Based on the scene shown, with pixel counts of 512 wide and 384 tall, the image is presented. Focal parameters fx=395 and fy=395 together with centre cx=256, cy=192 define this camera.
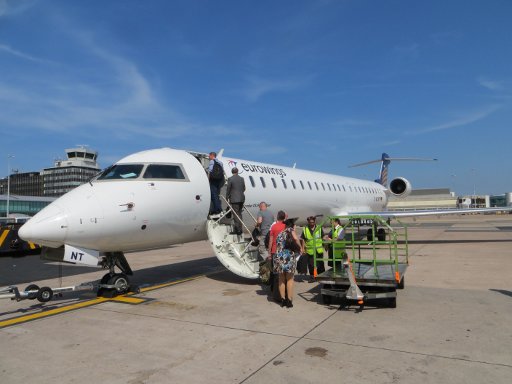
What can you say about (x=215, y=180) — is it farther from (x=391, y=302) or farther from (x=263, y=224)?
A: (x=391, y=302)

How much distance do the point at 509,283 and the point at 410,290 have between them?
2.43m

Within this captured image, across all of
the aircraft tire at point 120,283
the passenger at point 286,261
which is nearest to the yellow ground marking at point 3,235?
the aircraft tire at point 120,283

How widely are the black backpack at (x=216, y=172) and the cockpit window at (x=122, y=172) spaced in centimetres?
181

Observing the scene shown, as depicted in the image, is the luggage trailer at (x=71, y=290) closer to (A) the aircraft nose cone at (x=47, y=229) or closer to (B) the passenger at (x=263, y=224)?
(A) the aircraft nose cone at (x=47, y=229)

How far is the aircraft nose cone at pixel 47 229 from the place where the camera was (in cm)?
637

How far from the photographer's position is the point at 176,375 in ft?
13.4

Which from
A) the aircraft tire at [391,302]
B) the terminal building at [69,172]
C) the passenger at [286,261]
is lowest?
the aircraft tire at [391,302]

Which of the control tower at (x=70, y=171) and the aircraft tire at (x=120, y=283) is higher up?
the control tower at (x=70, y=171)

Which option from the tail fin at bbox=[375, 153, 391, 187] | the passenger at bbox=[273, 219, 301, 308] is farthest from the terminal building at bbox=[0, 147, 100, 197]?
the passenger at bbox=[273, 219, 301, 308]

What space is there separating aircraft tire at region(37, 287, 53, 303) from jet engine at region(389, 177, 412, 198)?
23.3 meters

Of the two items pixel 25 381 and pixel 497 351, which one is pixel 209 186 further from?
pixel 497 351

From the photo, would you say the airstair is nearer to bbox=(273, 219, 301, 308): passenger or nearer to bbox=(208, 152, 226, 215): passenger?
bbox=(208, 152, 226, 215): passenger

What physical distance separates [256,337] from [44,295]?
420cm

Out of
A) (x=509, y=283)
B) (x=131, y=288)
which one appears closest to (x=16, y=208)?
(x=131, y=288)
